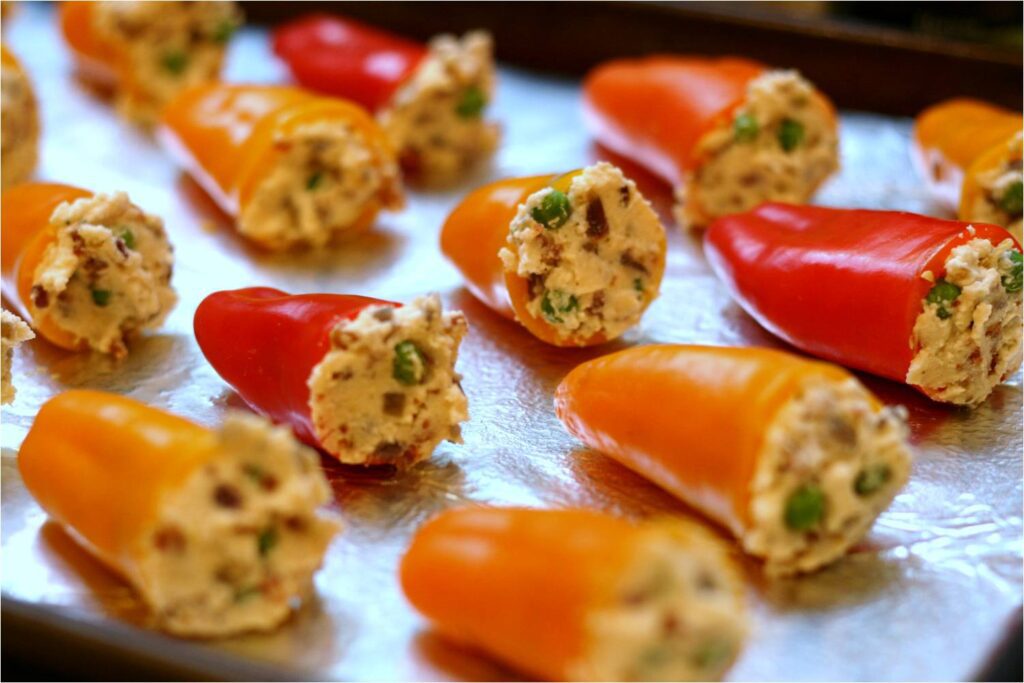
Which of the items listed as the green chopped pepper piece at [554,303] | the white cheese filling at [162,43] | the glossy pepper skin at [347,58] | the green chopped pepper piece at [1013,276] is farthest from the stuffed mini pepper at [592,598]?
the white cheese filling at [162,43]

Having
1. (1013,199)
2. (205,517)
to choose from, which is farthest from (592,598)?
(1013,199)

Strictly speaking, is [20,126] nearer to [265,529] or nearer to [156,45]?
[156,45]

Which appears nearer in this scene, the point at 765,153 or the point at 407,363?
the point at 407,363

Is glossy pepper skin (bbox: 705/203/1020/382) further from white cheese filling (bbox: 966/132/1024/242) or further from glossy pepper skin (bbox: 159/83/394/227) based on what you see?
glossy pepper skin (bbox: 159/83/394/227)

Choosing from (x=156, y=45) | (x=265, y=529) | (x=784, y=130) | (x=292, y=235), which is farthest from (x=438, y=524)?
(x=156, y=45)

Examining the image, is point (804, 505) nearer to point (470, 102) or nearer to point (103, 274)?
point (103, 274)

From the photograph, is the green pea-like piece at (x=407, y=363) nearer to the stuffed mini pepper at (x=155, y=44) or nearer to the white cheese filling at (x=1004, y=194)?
the white cheese filling at (x=1004, y=194)

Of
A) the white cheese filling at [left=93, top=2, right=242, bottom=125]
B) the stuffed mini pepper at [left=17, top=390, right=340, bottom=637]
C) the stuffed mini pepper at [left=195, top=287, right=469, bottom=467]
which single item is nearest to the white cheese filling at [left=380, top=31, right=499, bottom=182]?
the white cheese filling at [left=93, top=2, right=242, bottom=125]

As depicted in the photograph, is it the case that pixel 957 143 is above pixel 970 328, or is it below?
above
